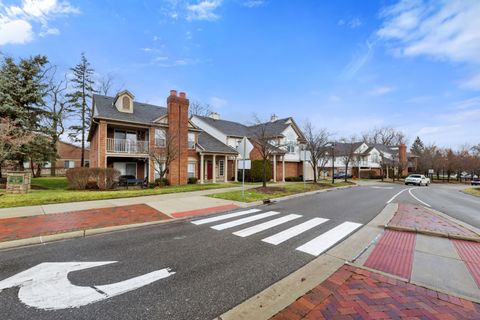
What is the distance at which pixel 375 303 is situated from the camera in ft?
9.69

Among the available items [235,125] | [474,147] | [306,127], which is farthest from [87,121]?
[474,147]

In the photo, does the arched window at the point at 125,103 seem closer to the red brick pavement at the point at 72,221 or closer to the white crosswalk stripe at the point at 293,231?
the red brick pavement at the point at 72,221

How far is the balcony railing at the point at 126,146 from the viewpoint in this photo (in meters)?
18.3

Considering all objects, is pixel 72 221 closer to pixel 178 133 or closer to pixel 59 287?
pixel 59 287

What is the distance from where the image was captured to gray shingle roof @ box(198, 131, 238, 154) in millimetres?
23358

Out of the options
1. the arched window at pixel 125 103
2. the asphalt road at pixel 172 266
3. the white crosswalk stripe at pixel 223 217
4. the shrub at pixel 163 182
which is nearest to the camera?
the asphalt road at pixel 172 266

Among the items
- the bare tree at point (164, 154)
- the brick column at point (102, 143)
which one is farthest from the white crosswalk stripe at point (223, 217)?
the brick column at point (102, 143)

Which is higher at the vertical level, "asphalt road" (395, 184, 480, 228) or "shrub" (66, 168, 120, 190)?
"shrub" (66, 168, 120, 190)

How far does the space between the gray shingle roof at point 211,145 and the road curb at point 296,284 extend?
18636 mm

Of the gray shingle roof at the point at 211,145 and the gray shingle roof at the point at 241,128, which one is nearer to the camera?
the gray shingle roof at the point at 211,145

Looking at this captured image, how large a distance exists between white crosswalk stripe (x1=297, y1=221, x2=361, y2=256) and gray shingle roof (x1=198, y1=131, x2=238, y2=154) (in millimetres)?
17261

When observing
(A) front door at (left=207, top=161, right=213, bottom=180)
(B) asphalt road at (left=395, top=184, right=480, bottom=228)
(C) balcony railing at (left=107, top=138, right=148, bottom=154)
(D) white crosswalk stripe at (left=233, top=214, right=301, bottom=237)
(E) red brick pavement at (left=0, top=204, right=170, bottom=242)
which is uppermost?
(C) balcony railing at (left=107, top=138, right=148, bottom=154)

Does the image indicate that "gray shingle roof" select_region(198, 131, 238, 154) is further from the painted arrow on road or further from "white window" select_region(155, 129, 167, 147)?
the painted arrow on road

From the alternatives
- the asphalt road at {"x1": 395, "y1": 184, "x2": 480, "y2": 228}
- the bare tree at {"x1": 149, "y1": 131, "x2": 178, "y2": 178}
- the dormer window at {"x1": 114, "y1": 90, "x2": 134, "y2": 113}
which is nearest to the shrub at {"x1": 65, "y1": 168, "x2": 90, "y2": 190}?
the bare tree at {"x1": 149, "y1": 131, "x2": 178, "y2": 178}
